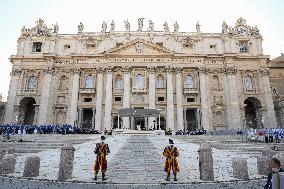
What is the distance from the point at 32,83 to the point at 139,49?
1930cm

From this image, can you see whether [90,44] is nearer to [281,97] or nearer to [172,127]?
[172,127]

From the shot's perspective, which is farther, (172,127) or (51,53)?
(51,53)

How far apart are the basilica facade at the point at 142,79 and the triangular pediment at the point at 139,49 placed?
0.17 meters

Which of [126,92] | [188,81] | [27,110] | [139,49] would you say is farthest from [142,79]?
[27,110]

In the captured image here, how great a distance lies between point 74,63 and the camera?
139 feet

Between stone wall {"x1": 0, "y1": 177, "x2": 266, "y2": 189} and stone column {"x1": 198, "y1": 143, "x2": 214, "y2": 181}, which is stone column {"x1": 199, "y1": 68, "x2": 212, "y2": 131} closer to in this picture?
stone column {"x1": 198, "y1": 143, "x2": 214, "y2": 181}

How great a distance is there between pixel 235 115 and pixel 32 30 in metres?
38.2

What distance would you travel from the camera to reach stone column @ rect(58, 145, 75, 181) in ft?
27.0

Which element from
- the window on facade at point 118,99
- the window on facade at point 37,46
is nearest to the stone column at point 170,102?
the window on facade at point 118,99

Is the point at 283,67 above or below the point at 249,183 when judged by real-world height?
above

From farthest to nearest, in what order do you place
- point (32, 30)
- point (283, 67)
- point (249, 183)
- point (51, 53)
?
point (283, 67) < point (32, 30) < point (51, 53) < point (249, 183)

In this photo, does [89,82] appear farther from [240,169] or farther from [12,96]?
[240,169]

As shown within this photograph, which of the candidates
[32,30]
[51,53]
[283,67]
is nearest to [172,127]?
[51,53]

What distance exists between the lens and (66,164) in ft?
27.6
